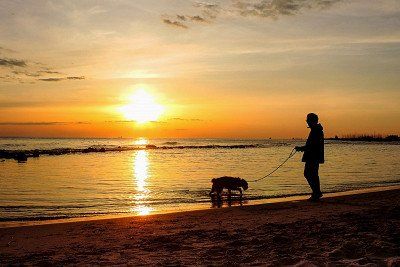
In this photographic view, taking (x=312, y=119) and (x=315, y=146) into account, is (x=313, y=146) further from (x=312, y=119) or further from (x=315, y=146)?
(x=312, y=119)

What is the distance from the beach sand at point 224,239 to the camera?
577 centimetres

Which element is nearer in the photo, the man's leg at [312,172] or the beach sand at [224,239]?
the beach sand at [224,239]

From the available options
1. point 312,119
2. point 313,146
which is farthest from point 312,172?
point 312,119

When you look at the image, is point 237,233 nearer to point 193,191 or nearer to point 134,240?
point 134,240

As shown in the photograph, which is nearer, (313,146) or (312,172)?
(313,146)

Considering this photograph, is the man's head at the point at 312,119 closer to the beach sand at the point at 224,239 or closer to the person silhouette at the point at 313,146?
the person silhouette at the point at 313,146

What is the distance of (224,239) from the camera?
7.11m

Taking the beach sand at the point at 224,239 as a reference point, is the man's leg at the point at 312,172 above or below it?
above

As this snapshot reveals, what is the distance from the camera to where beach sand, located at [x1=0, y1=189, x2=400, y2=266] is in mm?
5766

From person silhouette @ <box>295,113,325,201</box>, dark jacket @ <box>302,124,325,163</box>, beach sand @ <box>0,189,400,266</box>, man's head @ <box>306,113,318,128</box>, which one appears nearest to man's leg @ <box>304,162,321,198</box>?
person silhouette @ <box>295,113,325,201</box>

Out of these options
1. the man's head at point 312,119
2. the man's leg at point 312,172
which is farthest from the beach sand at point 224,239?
the man's head at point 312,119

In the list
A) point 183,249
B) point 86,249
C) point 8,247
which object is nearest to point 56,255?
point 86,249

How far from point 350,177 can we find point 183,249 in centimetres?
1961

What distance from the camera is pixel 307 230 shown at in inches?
298
